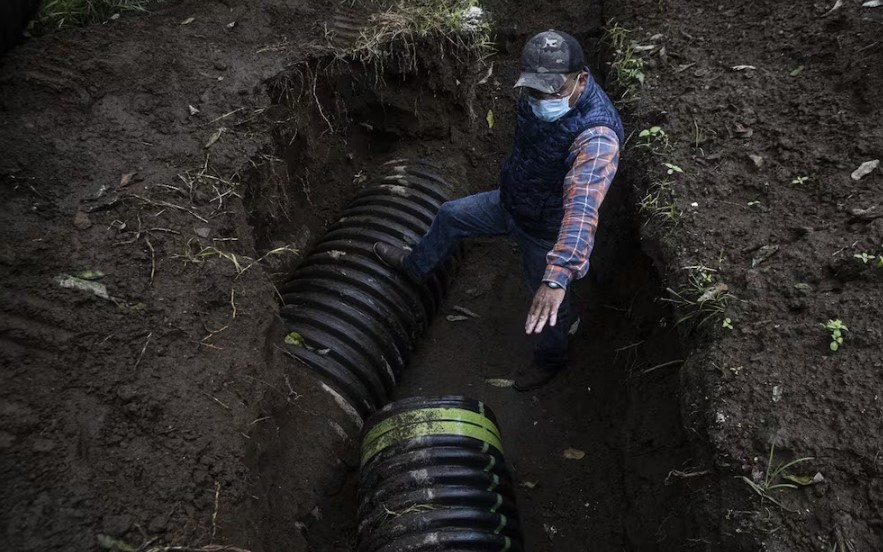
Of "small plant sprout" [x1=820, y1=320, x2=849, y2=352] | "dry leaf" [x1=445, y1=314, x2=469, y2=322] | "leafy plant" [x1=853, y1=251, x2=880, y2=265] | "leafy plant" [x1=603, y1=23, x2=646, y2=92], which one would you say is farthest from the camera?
"dry leaf" [x1=445, y1=314, x2=469, y2=322]

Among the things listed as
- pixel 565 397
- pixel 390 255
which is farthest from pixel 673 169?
pixel 390 255

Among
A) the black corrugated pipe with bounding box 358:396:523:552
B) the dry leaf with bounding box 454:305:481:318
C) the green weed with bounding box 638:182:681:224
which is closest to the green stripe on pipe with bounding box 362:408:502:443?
the black corrugated pipe with bounding box 358:396:523:552

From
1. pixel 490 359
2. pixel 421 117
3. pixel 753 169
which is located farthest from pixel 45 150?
pixel 753 169

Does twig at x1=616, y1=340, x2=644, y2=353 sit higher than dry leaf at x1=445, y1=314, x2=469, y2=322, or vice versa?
twig at x1=616, y1=340, x2=644, y2=353

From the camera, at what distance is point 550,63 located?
3027 millimetres

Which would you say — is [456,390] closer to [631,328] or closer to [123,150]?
[631,328]

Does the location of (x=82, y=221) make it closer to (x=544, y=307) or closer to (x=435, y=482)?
(x=435, y=482)

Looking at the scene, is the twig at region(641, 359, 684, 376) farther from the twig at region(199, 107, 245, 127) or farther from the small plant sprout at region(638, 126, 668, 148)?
the twig at region(199, 107, 245, 127)

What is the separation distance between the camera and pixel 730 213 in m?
3.29

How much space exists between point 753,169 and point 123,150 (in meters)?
3.32

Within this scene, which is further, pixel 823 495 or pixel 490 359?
pixel 490 359

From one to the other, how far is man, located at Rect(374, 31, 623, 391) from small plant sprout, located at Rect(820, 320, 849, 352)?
3.34 feet

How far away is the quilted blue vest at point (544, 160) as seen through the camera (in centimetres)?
307

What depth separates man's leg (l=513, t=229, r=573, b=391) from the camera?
3641mm
